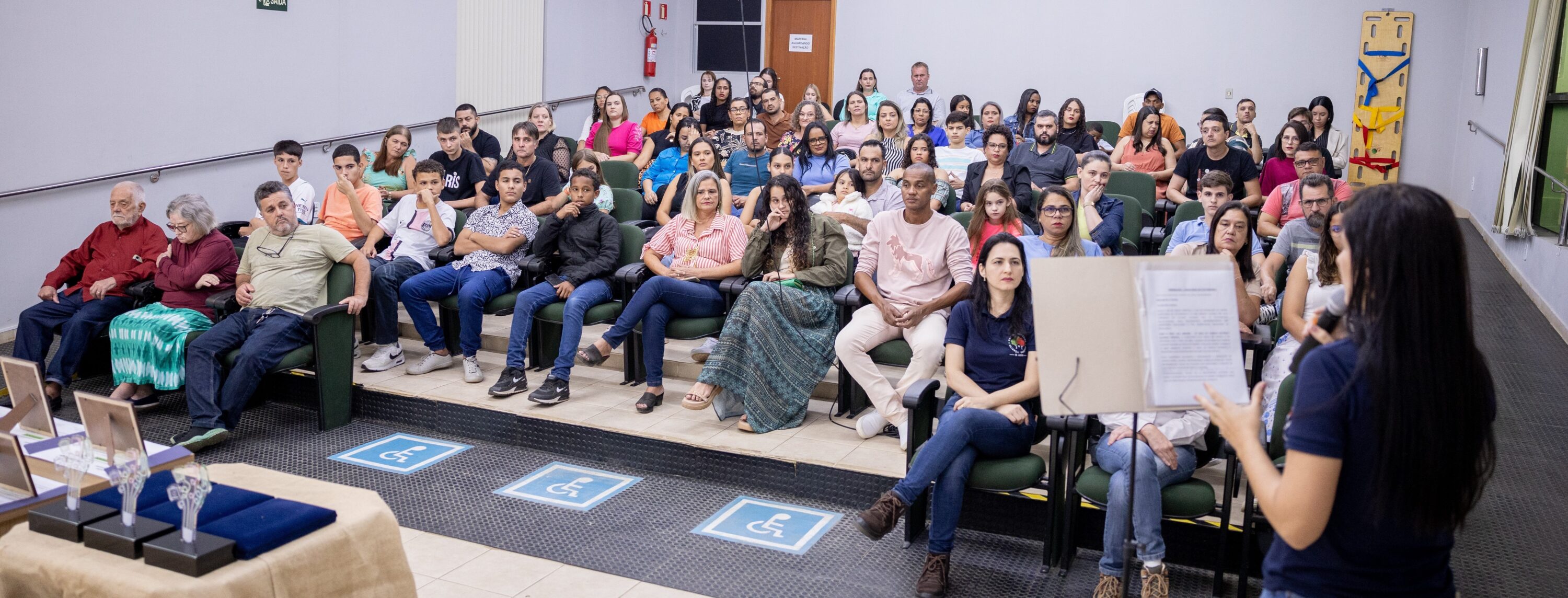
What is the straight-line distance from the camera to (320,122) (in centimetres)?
696

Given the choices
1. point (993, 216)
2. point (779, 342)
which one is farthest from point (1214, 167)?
point (779, 342)

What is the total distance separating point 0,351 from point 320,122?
237 cm

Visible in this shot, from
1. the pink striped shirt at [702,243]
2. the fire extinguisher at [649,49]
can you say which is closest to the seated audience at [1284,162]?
the pink striped shirt at [702,243]

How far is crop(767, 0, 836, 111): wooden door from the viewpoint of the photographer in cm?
1047

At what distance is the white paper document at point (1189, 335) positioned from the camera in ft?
6.31

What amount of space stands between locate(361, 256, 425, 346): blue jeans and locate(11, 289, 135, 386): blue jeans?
109 centimetres

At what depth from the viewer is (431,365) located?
16.0 feet

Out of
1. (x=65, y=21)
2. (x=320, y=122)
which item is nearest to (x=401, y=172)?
(x=320, y=122)

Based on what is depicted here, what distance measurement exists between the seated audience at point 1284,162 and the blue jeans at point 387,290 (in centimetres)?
463

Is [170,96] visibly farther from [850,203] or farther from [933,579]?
[933,579]

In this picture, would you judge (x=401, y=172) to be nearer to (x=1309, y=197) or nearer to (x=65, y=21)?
(x=65, y=21)

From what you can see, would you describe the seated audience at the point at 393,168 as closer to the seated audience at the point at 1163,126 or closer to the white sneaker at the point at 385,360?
the white sneaker at the point at 385,360

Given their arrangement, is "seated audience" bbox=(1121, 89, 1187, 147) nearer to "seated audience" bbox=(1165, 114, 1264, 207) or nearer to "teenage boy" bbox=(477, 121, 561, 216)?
"seated audience" bbox=(1165, 114, 1264, 207)

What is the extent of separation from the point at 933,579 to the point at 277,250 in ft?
10.5
